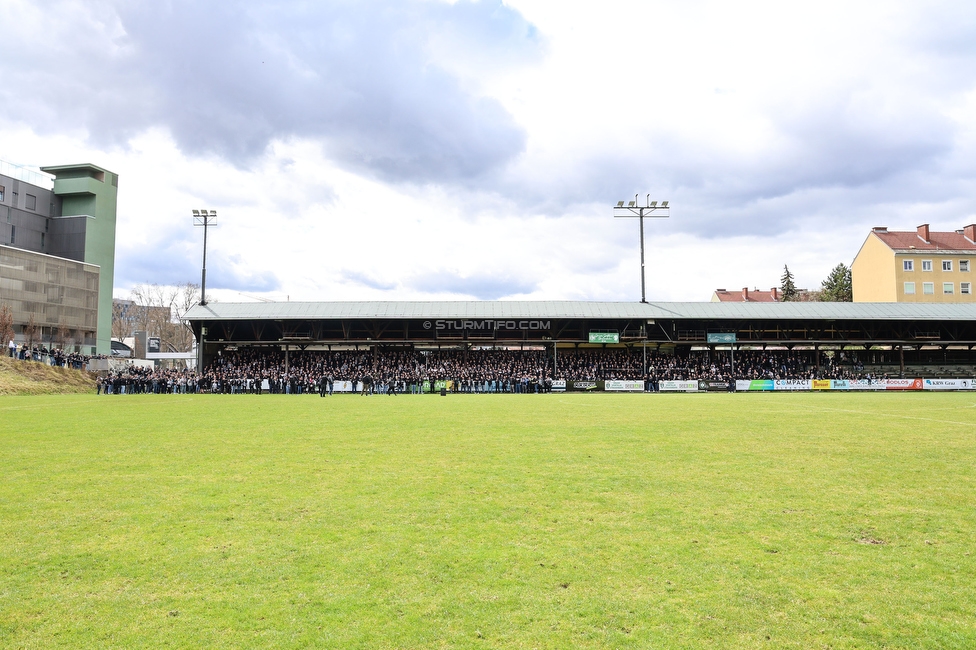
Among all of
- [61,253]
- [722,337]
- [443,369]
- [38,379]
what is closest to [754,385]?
[722,337]

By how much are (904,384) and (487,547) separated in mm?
48459

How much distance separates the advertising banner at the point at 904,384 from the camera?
145ft

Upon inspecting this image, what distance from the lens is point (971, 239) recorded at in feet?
239

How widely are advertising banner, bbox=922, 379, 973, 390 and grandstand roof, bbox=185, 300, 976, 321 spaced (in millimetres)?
7319

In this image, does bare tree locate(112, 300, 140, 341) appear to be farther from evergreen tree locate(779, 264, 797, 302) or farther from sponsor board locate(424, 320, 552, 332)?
evergreen tree locate(779, 264, 797, 302)

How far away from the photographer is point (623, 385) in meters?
45.0

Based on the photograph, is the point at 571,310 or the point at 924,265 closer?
the point at 571,310

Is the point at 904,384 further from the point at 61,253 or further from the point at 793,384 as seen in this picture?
the point at 61,253

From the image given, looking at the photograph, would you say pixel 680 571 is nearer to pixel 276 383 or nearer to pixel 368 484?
pixel 368 484

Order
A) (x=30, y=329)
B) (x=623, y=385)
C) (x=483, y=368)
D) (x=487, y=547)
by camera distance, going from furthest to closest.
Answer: (x=30, y=329) → (x=483, y=368) → (x=623, y=385) → (x=487, y=547)

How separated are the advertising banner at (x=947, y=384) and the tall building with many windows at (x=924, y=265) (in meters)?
28.2

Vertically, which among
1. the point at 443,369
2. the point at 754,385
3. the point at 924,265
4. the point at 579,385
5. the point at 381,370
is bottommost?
the point at 579,385

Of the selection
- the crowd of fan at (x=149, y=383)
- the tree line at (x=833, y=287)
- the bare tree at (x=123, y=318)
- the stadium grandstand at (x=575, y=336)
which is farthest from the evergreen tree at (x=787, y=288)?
→ the bare tree at (x=123, y=318)

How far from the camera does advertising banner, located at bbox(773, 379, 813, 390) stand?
43.6 metres
